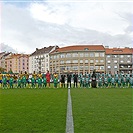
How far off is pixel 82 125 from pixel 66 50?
4941 inches

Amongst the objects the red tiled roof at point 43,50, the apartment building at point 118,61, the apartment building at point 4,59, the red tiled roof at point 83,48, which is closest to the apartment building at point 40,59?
the red tiled roof at point 43,50

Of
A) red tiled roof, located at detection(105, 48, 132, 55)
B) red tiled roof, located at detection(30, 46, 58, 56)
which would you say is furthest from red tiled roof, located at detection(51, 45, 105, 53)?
red tiled roof, located at detection(30, 46, 58, 56)

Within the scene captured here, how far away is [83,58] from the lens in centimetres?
13112

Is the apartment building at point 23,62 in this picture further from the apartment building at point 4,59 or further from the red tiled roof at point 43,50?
the apartment building at point 4,59

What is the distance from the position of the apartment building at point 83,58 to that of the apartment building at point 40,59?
49.8 feet

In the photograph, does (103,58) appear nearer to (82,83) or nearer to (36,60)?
(36,60)

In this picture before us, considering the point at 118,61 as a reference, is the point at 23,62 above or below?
above

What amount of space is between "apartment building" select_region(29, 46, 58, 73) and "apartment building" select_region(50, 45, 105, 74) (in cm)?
1517

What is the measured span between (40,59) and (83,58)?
29388 millimetres

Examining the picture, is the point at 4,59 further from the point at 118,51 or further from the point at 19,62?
the point at 118,51

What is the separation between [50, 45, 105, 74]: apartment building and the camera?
12962cm

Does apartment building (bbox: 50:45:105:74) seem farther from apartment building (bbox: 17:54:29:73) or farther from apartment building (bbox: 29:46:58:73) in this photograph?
apartment building (bbox: 17:54:29:73)

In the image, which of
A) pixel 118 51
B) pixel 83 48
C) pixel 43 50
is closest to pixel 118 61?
pixel 118 51

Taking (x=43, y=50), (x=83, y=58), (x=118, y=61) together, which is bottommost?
(x=118, y=61)
